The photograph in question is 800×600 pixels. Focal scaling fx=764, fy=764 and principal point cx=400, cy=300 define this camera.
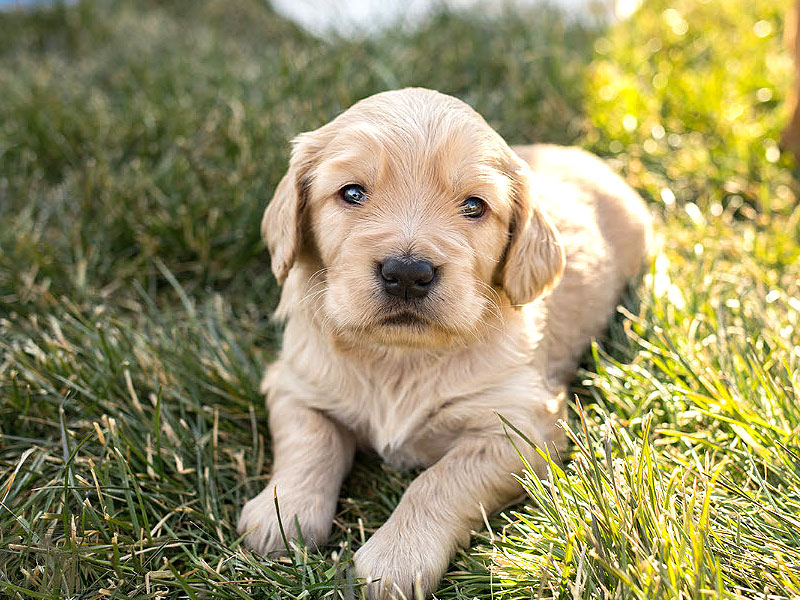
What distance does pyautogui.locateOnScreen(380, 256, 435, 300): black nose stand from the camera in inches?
89.0

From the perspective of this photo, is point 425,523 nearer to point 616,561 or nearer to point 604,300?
point 616,561

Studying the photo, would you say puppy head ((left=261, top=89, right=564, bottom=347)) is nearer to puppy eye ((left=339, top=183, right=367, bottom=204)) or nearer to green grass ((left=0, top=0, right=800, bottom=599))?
puppy eye ((left=339, top=183, right=367, bottom=204))

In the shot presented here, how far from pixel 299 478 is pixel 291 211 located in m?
0.92

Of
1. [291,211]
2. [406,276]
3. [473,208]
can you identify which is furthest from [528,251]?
[291,211]

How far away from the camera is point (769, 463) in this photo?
2.37 meters

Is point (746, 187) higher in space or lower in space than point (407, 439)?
higher

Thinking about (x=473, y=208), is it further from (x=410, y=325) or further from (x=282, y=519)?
(x=282, y=519)

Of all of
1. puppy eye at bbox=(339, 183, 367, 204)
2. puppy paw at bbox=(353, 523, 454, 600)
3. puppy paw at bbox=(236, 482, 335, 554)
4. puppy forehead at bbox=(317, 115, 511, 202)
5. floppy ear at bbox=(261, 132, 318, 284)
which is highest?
puppy forehead at bbox=(317, 115, 511, 202)

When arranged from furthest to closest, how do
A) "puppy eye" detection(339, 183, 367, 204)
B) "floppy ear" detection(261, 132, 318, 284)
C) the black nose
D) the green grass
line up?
"floppy ear" detection(261, 132, 318, 284)
"puppy eye" detection(339, 183, 367, 204)
the black nose
the green grass

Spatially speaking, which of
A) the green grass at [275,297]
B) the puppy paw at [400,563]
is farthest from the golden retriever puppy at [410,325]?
the green grass at [275,297]

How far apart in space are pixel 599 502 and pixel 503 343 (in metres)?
0.86

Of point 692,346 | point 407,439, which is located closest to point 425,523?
point 407,439

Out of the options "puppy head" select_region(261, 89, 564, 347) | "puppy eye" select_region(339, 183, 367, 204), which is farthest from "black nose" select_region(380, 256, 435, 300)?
"puppy eye" select_region(339, 183, 367, 204)

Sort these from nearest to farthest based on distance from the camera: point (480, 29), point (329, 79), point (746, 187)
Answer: point (746, 187), point (329, 79), point (480, 29)
